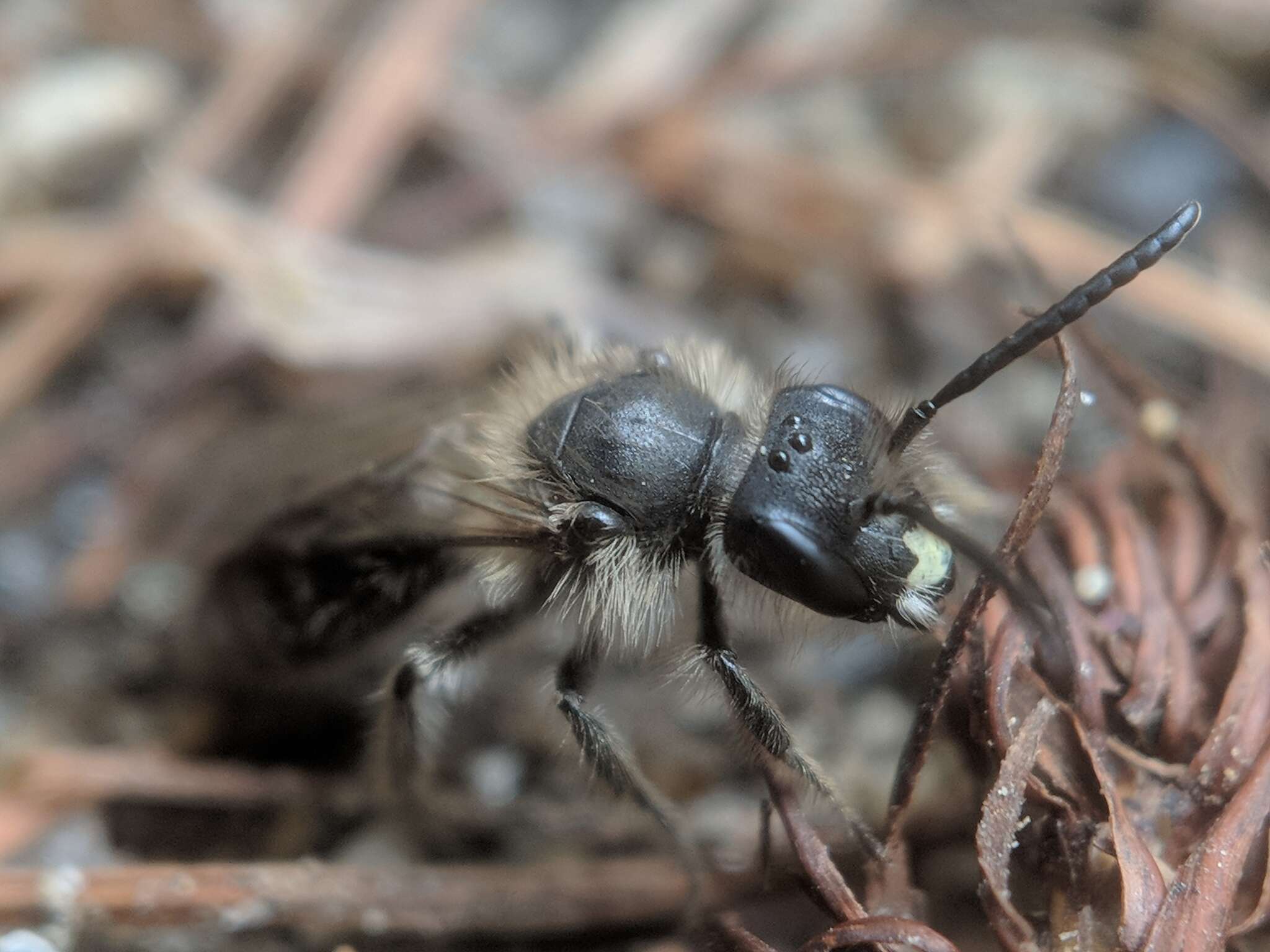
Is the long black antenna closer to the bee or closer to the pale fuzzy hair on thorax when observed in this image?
the bee

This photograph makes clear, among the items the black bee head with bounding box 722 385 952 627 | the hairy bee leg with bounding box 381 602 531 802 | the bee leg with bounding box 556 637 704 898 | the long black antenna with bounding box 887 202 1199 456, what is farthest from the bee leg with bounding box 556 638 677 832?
the long black antenna with bounding box 887 202 1199 456

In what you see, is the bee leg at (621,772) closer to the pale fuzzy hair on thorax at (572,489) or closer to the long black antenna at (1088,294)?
the pale fuzzy hair on thorax at (572,489)

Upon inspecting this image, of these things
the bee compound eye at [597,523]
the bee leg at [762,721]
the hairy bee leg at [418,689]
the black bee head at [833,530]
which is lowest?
the hairy bee leg at [418,689]

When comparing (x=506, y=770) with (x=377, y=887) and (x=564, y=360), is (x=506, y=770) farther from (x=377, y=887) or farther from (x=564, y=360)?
(x=564, y=360)

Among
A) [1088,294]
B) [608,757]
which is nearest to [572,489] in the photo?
[608,757]

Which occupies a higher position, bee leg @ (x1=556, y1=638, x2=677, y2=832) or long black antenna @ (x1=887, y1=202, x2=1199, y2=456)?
long black antenna @ (x1=887, y1=202, x2=1199, y2=456)

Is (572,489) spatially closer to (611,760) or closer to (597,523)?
(597,523)

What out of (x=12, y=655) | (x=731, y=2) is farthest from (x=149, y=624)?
(x=731, y=2)

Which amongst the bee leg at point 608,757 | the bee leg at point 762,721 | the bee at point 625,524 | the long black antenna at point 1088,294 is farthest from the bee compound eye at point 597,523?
the long black antenna at point 1088,294
